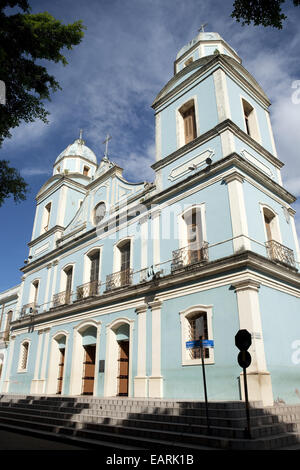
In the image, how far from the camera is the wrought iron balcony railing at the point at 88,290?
15.6 meters

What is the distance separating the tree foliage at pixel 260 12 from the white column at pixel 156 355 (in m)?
8.63

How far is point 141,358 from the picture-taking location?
1202 centimetres

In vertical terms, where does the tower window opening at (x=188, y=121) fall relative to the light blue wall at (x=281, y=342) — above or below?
above

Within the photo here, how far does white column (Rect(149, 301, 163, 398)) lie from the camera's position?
11039 mm

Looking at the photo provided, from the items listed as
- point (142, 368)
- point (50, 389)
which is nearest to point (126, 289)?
point (142, 368)

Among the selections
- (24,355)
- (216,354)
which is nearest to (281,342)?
(216,354)

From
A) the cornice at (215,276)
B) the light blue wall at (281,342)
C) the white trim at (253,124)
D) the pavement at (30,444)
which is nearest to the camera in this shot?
the pavement at (30,444)

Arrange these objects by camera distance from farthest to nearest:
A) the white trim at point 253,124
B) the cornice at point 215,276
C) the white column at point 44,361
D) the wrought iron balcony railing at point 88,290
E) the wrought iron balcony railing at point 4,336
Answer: the wrought iron balcony railing at point 4,336 → the white column at point 44,361 → the wrought iron balcony railing at point 88,290 → the white trim at point 253,124 → the cornice at point 215,276

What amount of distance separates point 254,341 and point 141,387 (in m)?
4.55

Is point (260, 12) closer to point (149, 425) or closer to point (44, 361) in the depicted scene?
point (149, 425)

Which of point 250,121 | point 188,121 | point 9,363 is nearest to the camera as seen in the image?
point 250,121

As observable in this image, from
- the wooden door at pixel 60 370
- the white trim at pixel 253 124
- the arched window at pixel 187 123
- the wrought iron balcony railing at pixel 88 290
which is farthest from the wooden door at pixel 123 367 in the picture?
the white trim at pixel 253 124

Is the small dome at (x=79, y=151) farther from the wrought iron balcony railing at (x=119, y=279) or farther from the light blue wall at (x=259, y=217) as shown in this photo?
the light blue wall at (x=259, y=217)

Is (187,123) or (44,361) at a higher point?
(187,123)
